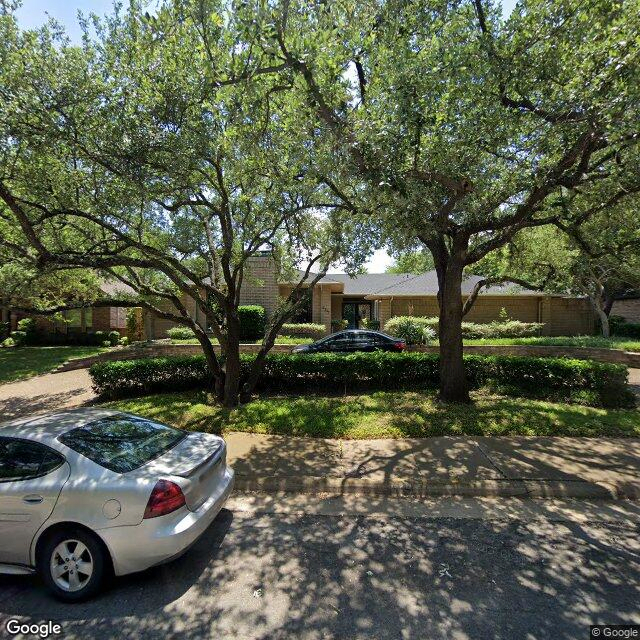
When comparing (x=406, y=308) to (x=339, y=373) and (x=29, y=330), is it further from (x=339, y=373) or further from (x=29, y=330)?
(x=29, y=330)

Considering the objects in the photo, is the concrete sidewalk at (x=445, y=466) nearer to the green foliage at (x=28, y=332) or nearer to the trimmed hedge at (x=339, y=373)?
the trimmed hedge at (x=339, y=373)

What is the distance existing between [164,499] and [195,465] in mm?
459

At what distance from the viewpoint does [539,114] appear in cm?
622

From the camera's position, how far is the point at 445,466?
5.73 m

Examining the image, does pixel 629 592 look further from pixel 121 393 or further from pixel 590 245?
pixel 121 393

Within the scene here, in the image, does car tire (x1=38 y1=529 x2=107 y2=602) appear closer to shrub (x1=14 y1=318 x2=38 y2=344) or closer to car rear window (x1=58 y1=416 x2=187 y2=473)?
car rear window (x1=58 y1=416 x2=187 y2=473)

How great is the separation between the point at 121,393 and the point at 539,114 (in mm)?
10742

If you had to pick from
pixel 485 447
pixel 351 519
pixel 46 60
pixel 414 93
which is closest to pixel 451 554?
pixel 351 519

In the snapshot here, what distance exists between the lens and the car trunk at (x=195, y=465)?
11.7 feet

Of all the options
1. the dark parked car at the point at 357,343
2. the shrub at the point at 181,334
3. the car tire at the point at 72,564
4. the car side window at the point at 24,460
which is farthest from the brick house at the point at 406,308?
the car tire at the point at 72,564

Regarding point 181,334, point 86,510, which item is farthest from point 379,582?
point 181,334

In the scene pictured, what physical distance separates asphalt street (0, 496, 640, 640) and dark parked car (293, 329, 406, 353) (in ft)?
30.2

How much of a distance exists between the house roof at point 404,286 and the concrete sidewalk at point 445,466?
48.7ft

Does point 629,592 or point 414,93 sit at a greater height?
point 414,93
